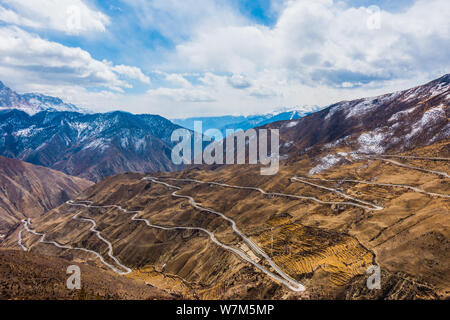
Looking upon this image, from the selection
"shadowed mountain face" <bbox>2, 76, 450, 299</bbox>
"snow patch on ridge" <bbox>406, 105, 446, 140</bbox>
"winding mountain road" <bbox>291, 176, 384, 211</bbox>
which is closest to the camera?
"shadowed mountain face" <bbox>2, 76, 450, 299</bbox>

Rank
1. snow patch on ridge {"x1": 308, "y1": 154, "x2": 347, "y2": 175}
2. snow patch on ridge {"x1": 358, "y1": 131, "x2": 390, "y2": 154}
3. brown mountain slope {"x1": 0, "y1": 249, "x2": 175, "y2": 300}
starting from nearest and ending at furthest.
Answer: brown mountain slope {"x1": 0, "y1": 249, "x2": 175, "y2": 300} < snow patch on ridge {"x1": 308, "y1": 154, "x2": 347, "y2": 175} < snow patch on ridge {"x1": 358, "y1": 131, "x2": 390, "y2": 154}

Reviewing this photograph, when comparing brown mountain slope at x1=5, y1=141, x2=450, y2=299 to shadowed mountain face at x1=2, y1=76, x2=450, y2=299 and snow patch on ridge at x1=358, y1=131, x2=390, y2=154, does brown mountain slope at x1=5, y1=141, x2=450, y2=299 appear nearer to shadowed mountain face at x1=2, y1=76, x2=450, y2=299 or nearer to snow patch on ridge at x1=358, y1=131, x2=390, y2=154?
shadowed mountain face at x1=2, y1=76, x2=450, y2=299

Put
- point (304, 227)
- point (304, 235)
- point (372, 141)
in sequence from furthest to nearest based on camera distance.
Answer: point (372, 141)
point (304, 227)
point (304, 235)

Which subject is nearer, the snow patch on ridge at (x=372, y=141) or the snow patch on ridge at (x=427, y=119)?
the snow patch on ridge at (x=427, y=119)

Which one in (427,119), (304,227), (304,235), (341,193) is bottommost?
(304,235)

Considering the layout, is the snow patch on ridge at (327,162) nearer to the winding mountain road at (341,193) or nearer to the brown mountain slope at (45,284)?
the winding mountain road at (341,193)

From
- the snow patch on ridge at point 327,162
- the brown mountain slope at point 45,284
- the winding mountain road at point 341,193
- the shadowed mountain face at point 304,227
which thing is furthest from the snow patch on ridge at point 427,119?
the brown mountain slope at point 45,284

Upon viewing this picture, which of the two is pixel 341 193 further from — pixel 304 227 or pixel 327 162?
pixel 327 162

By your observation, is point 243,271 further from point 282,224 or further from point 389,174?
point 389,174


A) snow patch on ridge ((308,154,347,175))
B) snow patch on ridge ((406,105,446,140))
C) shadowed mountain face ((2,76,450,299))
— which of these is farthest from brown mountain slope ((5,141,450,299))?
snow patch on ridge ((406,105,446,140))

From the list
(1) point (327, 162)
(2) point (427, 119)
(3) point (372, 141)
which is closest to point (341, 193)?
(1) point (327, 162)

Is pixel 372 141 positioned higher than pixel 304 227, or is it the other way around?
pixel 372 141
